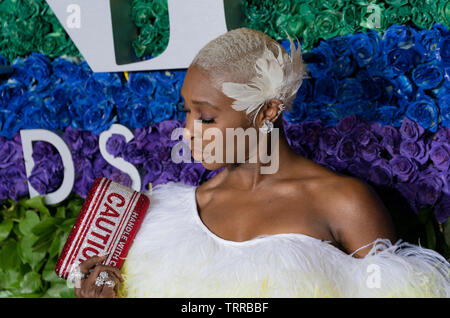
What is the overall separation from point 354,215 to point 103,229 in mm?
629

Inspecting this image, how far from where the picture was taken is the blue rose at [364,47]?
149cm

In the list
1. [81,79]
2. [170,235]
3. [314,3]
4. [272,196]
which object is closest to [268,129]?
[272,196]

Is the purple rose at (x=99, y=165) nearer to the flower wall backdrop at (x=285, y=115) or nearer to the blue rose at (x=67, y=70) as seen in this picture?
the flower wall backdrop at (x=285, y=115)

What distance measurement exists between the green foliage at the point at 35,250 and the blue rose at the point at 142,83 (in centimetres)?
45

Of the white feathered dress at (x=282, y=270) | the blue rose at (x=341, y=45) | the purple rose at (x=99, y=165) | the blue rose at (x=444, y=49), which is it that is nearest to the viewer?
the white feathered dress at (x=282, y=270)

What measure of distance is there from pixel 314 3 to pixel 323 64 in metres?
0.19

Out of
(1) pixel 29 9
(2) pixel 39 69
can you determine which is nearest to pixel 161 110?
(2) pixel 39 69

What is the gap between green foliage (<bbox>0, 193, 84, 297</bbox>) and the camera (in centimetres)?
171

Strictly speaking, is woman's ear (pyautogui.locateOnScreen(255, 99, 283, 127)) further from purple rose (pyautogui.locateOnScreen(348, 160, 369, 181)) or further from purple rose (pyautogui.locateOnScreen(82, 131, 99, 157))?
purple rose (pyautogui.locateOnScreen(82, 131, 99, 157))

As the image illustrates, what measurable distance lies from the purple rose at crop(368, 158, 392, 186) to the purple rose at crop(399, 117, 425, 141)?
3.8 inches

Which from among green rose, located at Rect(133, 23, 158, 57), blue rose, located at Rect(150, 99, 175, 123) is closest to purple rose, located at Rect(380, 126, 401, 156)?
blue rose, located at Rect(150, 99, 175, 123)

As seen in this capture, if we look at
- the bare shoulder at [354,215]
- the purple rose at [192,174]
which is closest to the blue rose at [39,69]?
the purple rose at [192,174]

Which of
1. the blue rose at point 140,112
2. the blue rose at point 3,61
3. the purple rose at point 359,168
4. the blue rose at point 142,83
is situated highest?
the blue rose at point 3,61

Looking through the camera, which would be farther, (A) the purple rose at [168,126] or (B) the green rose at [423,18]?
(A) the purple rose at [168,126]
